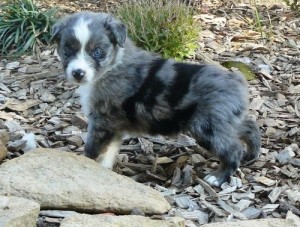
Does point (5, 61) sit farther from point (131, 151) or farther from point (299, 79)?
point (299, 79)

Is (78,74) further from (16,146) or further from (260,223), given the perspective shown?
(260,223)

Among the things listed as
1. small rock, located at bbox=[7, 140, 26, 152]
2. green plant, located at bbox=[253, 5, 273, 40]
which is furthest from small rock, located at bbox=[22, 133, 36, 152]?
green plant, located at bbox=[253, 5, 273, 40]

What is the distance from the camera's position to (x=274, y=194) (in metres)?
5.43

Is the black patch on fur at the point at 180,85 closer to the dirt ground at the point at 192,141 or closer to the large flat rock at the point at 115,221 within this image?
the dirt ground at the point at 192,141

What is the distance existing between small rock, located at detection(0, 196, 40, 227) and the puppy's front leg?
4.99 ft

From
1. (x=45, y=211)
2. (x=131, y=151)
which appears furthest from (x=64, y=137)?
(x=45, y=211)

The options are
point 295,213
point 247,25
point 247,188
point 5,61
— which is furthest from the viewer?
point 247,25

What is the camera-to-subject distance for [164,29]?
7.96m

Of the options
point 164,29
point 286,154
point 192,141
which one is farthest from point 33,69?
point 286,154

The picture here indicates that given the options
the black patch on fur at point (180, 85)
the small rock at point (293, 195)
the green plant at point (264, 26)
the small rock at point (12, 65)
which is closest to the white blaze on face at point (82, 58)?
the black patch on fur at point (180, 85)

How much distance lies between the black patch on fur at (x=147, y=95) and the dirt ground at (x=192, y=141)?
2.06 feet

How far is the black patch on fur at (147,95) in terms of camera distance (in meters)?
5.79

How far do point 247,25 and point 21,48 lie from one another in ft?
10.9

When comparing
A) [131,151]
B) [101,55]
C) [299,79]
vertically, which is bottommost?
[131,151]
